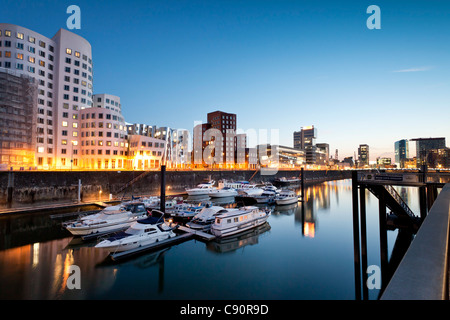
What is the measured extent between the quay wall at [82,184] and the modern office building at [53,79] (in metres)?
21.7

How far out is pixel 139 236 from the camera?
2245cm

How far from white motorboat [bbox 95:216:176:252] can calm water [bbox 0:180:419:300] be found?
1.35 metres

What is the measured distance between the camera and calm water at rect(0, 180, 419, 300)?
15.8 metres

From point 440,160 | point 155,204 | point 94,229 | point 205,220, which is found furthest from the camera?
point 440,160

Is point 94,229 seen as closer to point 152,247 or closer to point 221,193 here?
point 152,247

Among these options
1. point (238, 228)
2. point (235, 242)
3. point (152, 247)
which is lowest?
point (235, 242)

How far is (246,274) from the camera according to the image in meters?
18.8

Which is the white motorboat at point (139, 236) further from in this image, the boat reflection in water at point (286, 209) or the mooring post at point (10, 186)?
the mooring post at point (10, 186)

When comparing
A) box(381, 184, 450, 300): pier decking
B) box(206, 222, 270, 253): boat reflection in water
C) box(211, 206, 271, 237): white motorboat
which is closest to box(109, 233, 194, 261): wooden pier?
box(206, 222, 270, 253): boat reflection in water

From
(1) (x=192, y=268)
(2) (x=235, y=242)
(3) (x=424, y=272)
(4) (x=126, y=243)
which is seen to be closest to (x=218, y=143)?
(2) (x=235, y=242)

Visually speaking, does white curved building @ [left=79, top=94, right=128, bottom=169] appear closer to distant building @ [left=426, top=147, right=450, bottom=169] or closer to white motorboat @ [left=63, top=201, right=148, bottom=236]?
white motorboat @ [left=63, top=201, right=148, bottom=236]

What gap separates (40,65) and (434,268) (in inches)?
3382

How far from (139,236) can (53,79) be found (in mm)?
69323

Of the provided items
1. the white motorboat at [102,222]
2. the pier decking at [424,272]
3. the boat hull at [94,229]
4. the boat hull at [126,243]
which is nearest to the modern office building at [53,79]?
the white motorboat at [102,222]
